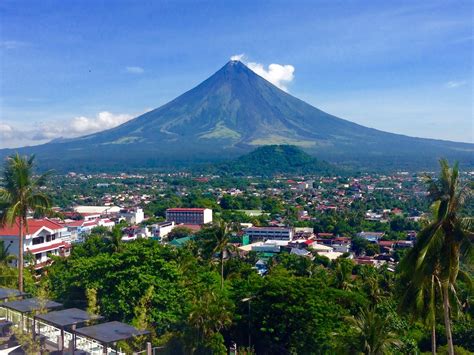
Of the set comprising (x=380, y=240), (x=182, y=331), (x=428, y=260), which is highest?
(x=428, y=260)

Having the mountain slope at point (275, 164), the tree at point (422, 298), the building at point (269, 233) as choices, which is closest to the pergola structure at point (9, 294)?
the tree at point (422, 298)

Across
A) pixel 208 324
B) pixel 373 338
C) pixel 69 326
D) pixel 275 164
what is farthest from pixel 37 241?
pixel 275 164

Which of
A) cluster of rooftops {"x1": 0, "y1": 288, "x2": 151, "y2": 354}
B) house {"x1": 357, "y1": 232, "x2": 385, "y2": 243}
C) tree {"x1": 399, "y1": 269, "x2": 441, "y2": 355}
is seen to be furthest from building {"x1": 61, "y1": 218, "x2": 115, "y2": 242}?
tree {"x1": 399, "y1": 269, "x2": 441, "y2": 355}

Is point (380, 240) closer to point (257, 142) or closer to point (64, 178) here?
point (64, 178)

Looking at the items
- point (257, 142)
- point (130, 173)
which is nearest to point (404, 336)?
point (130, 173)

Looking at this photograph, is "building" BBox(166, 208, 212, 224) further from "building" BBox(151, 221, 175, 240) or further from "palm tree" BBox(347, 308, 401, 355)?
"palm tree" BBox(347, 308, 401, 355)
